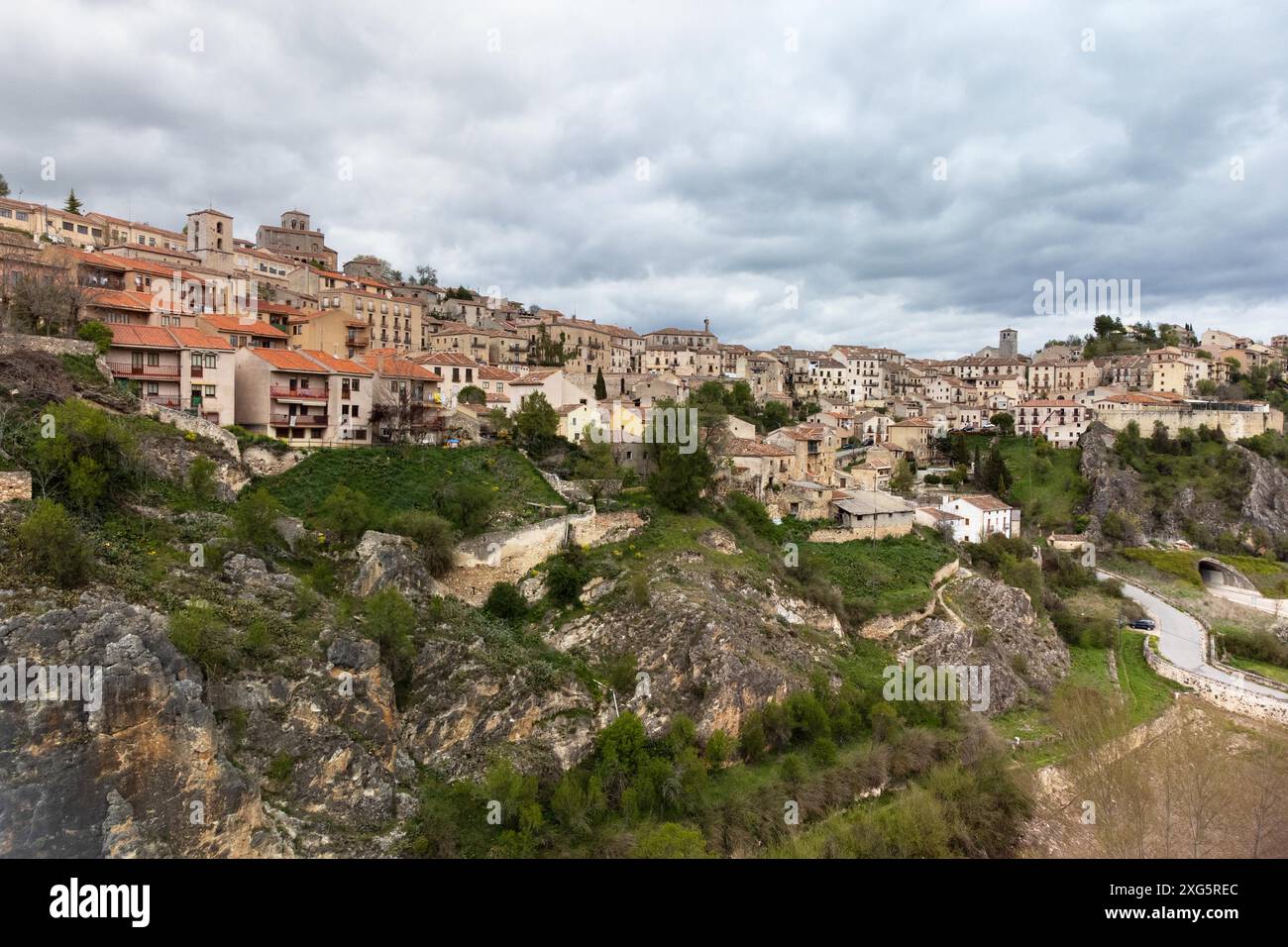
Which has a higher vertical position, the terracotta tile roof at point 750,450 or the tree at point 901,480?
the terracotta tile roof at point 750,450

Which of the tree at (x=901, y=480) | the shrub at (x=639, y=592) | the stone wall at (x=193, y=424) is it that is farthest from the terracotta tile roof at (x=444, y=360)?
the tree at (x=901, y=480)

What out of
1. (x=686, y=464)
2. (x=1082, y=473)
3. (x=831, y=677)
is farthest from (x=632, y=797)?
(x=1082, y=473)

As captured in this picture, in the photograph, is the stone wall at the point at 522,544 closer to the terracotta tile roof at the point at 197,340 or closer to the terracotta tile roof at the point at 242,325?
the terracotta tile roof at the point at 197,340

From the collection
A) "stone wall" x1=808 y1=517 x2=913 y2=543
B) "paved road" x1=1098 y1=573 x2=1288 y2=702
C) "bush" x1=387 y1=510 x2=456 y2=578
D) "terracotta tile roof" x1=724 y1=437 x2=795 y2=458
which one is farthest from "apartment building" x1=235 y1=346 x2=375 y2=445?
"paved road" x1=1098 y1=573 x2=1288 y2=702

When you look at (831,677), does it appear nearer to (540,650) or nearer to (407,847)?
(540,650)

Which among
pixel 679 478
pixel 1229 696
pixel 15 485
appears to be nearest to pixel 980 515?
pixel 1229 696
